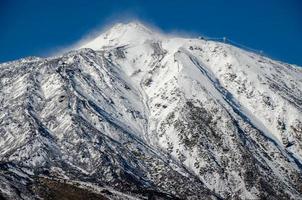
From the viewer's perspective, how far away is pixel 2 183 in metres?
194

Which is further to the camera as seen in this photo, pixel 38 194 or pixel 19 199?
pixel 38 194

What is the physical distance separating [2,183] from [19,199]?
13998 millimetres

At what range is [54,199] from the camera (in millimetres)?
197000

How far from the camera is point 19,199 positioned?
599 feet

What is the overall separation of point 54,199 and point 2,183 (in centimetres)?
1540

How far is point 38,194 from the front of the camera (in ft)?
652

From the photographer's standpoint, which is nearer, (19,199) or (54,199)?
(19,199)

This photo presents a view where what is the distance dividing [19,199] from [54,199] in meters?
16.3

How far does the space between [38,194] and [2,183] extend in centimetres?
1104

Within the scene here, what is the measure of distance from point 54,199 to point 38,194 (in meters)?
5.26
